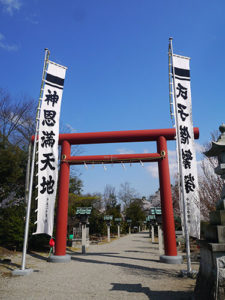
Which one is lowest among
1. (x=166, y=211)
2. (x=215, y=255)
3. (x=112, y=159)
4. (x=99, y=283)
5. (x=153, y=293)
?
(x=99, y=283)

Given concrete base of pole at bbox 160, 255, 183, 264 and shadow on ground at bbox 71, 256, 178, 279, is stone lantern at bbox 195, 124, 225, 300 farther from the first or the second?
concrete base of pole at bbox 160, 255, 183, 264

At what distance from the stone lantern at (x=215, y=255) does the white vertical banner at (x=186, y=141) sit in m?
3.06

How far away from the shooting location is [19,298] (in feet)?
16.2

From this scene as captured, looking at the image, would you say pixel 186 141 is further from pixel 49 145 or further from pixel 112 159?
pixel 49 145

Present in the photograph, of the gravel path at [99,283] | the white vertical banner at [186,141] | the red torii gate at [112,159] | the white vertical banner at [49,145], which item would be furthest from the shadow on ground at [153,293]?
the white vertical banner at [49,145]

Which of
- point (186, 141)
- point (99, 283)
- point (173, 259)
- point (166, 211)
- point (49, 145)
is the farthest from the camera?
point (166, 211)

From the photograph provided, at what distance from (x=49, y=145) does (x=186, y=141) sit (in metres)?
5.58

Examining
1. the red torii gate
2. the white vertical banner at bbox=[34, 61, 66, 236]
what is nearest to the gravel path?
the red torii gate

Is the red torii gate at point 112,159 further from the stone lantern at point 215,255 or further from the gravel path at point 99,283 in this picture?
the stone lantern at point 215,255

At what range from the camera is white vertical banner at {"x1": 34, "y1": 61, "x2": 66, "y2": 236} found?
28.2 feet

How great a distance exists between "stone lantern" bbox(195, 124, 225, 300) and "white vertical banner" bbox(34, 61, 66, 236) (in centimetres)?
602

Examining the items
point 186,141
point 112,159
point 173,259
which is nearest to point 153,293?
point 173,259

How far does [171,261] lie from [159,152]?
4.69 meters

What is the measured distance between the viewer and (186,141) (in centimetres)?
815
